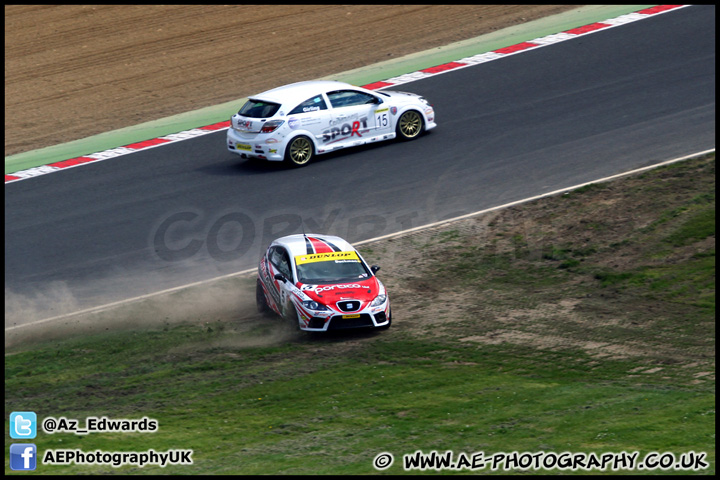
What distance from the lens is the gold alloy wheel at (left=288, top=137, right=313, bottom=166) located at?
74.7 feet

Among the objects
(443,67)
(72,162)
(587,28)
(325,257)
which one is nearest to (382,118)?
(443,67)

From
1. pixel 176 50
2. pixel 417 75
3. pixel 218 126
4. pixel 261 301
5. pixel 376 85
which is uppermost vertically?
pixel 176 50

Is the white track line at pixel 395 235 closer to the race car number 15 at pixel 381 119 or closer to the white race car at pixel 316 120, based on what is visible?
the white race car at pixel 316 120

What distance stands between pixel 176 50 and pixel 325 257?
50.8 ft

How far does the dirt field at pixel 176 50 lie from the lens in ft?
88.6

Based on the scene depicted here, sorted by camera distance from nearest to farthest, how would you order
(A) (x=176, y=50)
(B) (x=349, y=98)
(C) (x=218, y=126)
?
(B) (x=349, y=98) → (C) (x=218, y=126) → (A) (x=176, y=50)

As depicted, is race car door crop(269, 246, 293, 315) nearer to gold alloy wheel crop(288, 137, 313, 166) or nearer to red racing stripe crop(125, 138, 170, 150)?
gold alloy wheel crop(288, 137, 313, 166)

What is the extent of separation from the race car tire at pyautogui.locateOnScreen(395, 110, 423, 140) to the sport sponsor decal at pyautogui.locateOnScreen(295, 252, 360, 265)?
746 centimetres

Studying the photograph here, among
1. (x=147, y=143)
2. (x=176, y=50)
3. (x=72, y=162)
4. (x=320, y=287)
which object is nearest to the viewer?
(x=320, y=287)

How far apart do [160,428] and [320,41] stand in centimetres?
1991

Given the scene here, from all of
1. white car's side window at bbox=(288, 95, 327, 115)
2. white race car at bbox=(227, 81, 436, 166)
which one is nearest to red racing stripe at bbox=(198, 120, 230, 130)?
white race car at bbox=(227, 81, 436, 166)

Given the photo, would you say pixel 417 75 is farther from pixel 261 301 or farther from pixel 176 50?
pixel 261 301

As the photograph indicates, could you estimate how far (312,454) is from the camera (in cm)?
1128

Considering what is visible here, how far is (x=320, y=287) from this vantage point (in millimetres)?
15977
